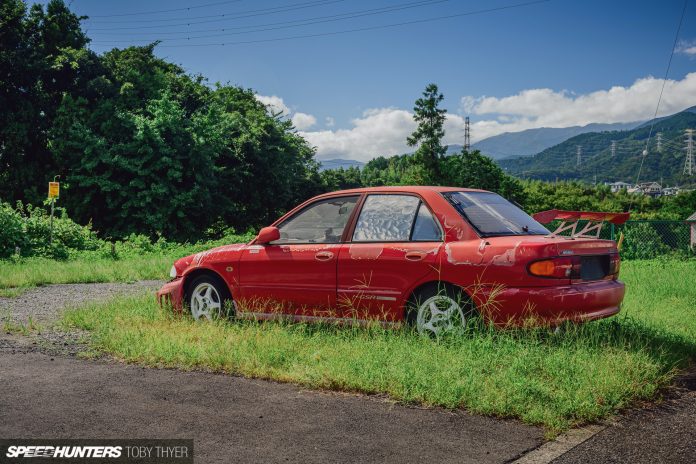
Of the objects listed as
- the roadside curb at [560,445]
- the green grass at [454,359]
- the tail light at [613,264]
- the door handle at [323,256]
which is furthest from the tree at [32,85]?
the roadside curb at [560,445]

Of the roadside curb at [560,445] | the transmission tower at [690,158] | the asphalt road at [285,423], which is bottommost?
the roadside curb at [560,445]

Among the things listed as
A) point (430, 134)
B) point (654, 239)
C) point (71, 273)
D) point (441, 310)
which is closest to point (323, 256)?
point (441, 310)

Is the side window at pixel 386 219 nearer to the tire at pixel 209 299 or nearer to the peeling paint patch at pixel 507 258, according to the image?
A: the peeling paint patch at pixel 507 258

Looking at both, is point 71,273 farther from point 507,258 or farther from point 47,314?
point 507,258

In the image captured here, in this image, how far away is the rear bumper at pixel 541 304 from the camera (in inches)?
227

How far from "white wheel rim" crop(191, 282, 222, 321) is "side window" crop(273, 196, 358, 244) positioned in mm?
1080

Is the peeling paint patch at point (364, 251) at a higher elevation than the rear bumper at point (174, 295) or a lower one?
higher

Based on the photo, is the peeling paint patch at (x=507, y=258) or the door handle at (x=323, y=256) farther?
the door handle at (x=323, y=256)

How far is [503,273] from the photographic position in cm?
590

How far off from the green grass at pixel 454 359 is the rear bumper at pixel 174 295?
0.76 ft

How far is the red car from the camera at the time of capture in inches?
231

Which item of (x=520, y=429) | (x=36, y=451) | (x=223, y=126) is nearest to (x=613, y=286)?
(x=520, y=429)

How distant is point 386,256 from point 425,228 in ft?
1.53

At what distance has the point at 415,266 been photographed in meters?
6.32
